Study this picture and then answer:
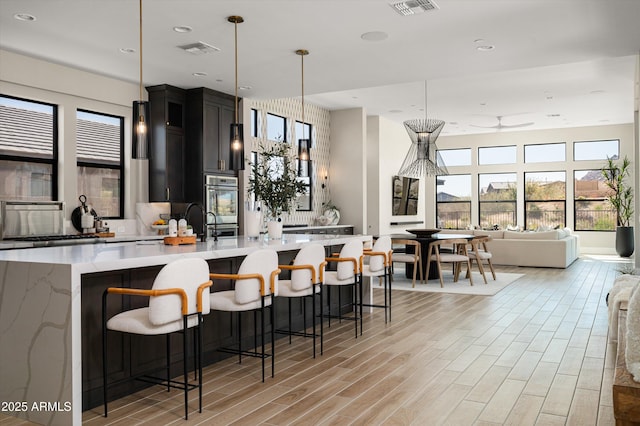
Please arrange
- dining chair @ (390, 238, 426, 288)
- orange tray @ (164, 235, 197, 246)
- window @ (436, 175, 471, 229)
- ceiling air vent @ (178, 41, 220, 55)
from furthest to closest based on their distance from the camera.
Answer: window @ (436, 175, 471, 229), dining chair @ (390, 238, 426, 288), ceiling air vent @ (178, 41, 220, 55), orange tray @ (164, 235, 197, 246)

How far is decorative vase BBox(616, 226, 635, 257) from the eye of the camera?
1329 cm

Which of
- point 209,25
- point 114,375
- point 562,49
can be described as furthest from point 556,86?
point 114,375

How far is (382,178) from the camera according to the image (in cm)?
1307

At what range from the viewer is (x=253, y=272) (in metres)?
3.88

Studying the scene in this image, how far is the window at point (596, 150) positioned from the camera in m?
14.6

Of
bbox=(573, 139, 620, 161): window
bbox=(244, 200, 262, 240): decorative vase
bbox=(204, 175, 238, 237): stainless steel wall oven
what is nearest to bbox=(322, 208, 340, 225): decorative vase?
bbox=(204, 175, 238, 237): stainless steel wall oven

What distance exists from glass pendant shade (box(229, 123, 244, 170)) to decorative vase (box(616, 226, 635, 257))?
38.4ft

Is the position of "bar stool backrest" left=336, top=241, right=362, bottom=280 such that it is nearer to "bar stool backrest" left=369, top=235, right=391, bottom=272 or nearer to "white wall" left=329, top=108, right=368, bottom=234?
"bar stool backrest" left=369, top=235, right=391, bottom=272

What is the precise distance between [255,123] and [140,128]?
5776 millimetres

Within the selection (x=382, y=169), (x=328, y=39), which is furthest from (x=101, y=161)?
(x=382, y=169)

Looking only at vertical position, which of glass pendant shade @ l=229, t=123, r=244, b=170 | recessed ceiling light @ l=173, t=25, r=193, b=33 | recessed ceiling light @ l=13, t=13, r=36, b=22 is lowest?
glass pendant shade @ l=229, t=123, r=244, b=170

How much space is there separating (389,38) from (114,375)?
440 centimetres

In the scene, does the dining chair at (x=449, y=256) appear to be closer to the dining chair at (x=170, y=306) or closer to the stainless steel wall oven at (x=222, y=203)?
the stainless steel wall oven at (x=222, y=203)

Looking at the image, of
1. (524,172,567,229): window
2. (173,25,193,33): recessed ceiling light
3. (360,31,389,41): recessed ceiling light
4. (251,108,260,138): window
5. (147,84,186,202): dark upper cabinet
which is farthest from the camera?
(524,172,567,229): window
